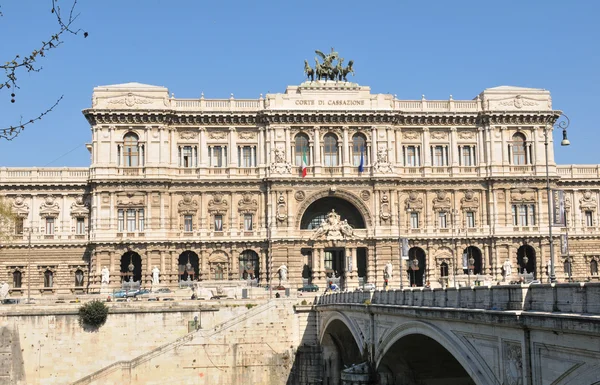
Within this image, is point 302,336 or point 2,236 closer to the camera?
point 302,336

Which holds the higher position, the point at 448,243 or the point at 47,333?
the point at 448,243

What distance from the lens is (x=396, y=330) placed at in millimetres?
35719

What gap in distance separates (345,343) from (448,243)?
28444 mm

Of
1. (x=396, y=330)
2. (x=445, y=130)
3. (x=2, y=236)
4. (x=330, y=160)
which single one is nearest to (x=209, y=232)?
(x=330, y=160)

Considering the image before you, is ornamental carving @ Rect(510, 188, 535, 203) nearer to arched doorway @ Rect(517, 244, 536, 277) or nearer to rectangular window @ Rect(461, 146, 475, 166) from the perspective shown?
arched doorway @ Rect(517, 244, 536, 277)

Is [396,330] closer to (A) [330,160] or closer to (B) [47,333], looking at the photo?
(B) [47,333]

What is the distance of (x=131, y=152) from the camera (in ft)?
263

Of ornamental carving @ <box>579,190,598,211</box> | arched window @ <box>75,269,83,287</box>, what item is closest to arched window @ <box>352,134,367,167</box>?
ornamental carving @ <box>579,190,598,211</box>

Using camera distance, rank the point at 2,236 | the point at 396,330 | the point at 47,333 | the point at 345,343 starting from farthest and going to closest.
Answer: the point at 2,236
the point at 47,333
the point at 345,343
the point at 396,330

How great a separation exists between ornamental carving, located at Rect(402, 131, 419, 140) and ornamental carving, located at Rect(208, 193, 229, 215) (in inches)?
736

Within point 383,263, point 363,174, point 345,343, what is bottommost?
point 345,343

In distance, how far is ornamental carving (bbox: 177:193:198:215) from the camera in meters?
80.1

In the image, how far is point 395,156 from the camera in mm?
82312

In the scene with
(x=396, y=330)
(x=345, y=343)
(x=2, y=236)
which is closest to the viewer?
(x=396, y=330)
